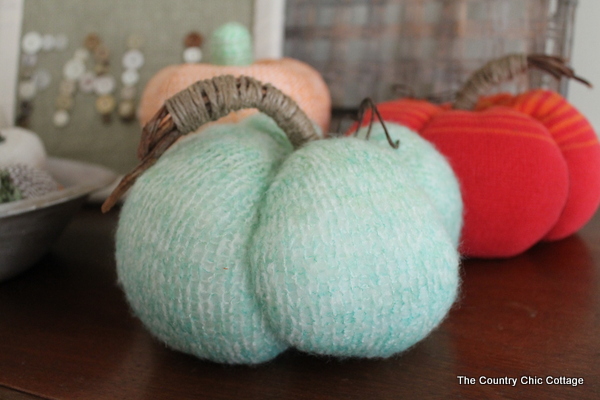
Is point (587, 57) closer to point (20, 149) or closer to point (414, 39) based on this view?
Answer: point (414, 39)

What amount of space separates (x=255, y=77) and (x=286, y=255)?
1.01ft

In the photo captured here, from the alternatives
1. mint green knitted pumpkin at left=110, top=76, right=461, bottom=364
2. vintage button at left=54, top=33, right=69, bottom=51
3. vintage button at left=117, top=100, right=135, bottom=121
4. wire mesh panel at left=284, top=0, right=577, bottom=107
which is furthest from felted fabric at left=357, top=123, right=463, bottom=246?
vintage button at left=54, top=33, right=69, bottom=51

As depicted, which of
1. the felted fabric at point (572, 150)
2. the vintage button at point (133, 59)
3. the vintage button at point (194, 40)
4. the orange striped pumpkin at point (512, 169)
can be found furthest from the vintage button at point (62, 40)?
the felted fabric at point (572, 150)

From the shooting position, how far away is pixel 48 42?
0.81 m

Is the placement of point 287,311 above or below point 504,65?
below

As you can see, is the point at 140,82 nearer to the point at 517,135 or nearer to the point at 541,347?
the point at 517,135

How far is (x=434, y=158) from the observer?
1.43ft

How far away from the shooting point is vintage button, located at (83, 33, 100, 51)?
0.79 metres

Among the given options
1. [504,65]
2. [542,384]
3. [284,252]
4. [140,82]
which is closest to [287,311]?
[284,252]

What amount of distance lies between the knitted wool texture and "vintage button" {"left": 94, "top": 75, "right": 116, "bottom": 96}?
0.51 metres

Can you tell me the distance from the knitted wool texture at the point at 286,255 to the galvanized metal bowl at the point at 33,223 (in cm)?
16

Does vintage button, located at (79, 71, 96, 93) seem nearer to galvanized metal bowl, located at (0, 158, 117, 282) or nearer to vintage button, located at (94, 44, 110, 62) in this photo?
vintage button, located at (94, 44, 110, 62)

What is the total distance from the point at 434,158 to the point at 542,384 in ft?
0.62

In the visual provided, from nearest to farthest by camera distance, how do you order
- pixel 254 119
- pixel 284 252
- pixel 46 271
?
pixel 284 252, pixel 254 119, pixel 46 271
